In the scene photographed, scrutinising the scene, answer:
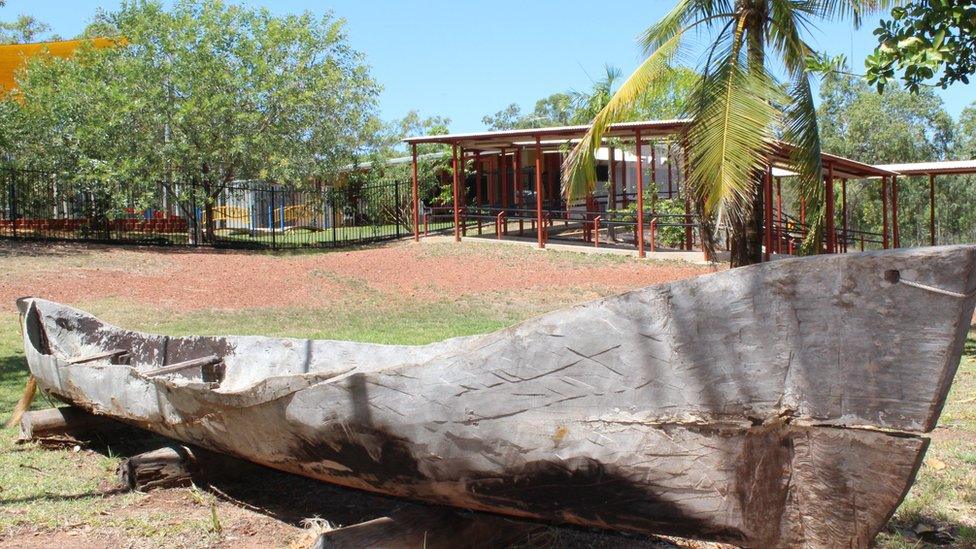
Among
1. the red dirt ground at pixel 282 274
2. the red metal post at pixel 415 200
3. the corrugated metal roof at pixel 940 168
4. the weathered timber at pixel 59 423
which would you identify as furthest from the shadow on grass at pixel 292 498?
the corrugated metal roof at pixel 940 168

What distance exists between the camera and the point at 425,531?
4070 millimetres

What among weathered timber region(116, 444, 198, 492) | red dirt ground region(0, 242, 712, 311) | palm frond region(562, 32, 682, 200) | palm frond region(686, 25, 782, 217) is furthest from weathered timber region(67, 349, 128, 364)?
red dirt ground region(0, 242, 712, 311)

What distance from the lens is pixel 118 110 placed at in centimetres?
2097

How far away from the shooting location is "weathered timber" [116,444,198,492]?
5.46m

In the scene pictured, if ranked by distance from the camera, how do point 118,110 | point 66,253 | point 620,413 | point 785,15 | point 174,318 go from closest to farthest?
point 620,413
point 785,15
point 174,318
point 66,253
point 118,110

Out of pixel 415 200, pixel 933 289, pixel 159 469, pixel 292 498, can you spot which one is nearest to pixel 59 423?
pixel 159 469

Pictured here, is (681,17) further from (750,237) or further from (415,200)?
(415,200)

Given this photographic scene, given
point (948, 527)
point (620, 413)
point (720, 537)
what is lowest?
point (948, 527)

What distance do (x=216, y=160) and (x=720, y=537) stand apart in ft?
68.6

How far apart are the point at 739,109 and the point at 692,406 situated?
21.8 ft

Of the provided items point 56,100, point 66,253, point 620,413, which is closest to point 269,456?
point 620,413

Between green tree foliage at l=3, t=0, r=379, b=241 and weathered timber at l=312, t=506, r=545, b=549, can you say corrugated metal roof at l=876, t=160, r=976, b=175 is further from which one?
weathered timber at l=312, t=506, r=545, b=549

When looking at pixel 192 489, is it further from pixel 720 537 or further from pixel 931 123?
pixel 931 123

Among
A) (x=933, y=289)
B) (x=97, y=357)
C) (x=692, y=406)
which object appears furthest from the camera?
(x=97, y=357)
